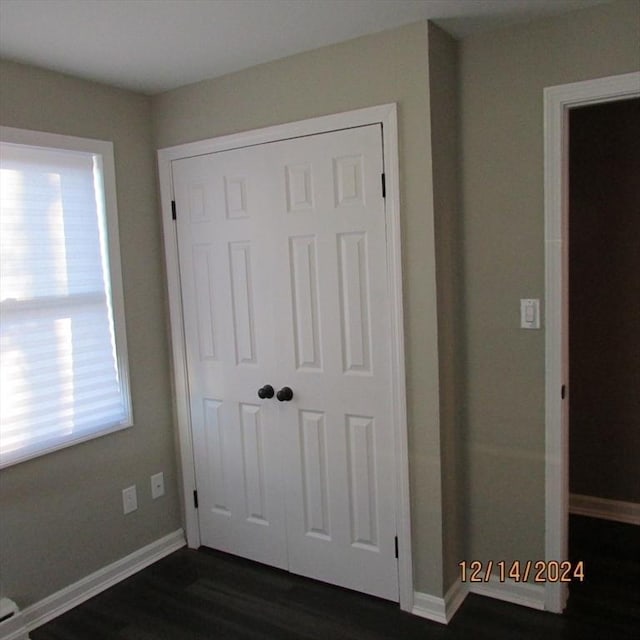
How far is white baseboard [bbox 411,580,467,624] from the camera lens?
240cm

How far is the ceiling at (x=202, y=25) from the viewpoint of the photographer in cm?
198

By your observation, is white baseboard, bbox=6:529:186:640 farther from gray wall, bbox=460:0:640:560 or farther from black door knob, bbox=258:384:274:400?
gray wall, bbox=460:0:640:560

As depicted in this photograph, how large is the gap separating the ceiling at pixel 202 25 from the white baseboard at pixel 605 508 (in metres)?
2.47

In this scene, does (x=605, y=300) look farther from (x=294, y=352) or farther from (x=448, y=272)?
(x=294, y=352)

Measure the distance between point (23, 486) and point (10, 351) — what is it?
1.86 feet

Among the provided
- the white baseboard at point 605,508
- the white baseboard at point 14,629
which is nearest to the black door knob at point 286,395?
the white baseboard at point 14,629

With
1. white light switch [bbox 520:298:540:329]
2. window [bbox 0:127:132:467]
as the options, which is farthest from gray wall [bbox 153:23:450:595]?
window [bbox 0:127:132:467]

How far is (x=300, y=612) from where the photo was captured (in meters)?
2.51

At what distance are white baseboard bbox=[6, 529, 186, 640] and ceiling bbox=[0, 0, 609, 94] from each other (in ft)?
7.37

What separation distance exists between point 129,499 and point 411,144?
211 centimetres

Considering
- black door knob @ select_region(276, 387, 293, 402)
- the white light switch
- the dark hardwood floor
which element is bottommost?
the dark hardwood floor

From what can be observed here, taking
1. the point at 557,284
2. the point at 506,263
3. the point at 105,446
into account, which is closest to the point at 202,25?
the point at 506,263
